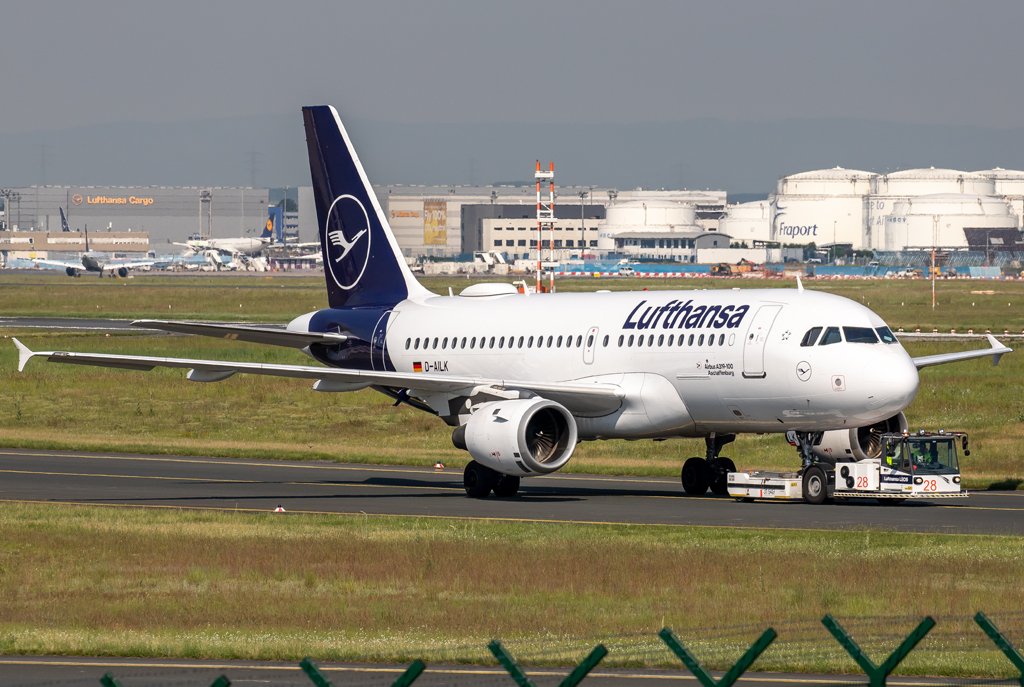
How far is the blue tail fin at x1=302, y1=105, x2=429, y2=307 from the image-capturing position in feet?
164

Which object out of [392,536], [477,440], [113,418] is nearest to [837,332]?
[477,440]

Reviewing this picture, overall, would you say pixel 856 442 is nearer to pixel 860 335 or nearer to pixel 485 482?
pixel 860 335

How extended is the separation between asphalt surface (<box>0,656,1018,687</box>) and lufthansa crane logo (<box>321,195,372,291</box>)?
30897 mm

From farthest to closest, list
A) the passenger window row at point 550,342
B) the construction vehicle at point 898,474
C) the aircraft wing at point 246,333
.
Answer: the aircraft wing at point 246,333, the passenger window row at point 550,342, the construction vehicle at point 898,474

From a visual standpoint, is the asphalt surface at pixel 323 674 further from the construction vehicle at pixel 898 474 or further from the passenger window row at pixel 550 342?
the passenger window row at pixel 550 342

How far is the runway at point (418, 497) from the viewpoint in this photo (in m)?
35.3

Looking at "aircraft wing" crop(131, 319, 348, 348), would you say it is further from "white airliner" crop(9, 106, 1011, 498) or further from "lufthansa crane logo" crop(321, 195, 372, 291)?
"lufthansa crane logo" crop(321, 195, 372, 291)

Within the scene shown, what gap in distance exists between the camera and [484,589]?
2589 cm

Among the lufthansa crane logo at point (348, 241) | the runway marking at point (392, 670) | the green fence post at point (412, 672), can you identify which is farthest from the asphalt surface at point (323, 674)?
the lufthansa crane logo at point (348, 241)

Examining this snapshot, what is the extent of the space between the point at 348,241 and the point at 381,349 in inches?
161

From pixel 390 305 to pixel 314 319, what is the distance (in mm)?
2211

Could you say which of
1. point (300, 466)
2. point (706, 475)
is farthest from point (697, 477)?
point (300, 466)

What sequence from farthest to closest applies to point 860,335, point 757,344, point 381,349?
point 381,349 < point 757,344 < point 860,335

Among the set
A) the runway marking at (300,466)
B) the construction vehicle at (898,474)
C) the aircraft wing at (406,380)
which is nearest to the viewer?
the construction vehicle at (898,474)
